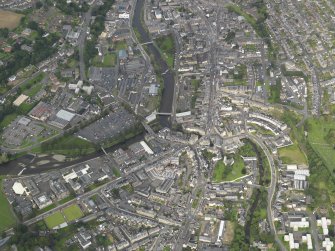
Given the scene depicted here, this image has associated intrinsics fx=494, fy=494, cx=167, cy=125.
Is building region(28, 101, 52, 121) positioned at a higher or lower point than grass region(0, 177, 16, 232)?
higher

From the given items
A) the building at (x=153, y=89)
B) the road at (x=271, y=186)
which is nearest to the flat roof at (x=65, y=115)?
the building at (x=153, y=89)

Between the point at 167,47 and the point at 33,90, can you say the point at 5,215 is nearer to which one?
the point at 33,90

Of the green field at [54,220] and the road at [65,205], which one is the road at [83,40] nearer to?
the road at [65,205]

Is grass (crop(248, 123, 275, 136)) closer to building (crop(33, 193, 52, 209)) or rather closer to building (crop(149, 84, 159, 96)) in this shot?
building (crop(149, 84, 159, 96))

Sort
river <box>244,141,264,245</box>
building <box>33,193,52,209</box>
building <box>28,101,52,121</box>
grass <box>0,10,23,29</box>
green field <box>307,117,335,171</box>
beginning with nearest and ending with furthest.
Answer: river <box>244,141,264,245</box> < building <box>33,193,52,209</box> < green field <box>307,117,335,171</box> < building <box>28,101,52,121</box> < grass <box>0,10,23,29</box>

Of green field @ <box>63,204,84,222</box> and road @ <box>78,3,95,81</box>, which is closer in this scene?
green field @ <box>63,204,84,222</box>

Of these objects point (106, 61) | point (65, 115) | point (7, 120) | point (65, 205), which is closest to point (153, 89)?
point (106, 61)

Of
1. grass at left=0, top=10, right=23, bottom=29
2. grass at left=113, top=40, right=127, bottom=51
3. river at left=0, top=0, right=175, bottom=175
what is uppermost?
grass at left=0, top=10, right=23, bottom=29

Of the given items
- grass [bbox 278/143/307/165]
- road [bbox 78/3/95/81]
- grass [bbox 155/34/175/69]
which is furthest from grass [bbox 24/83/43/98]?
grass [bbox 278/143/307/165]
